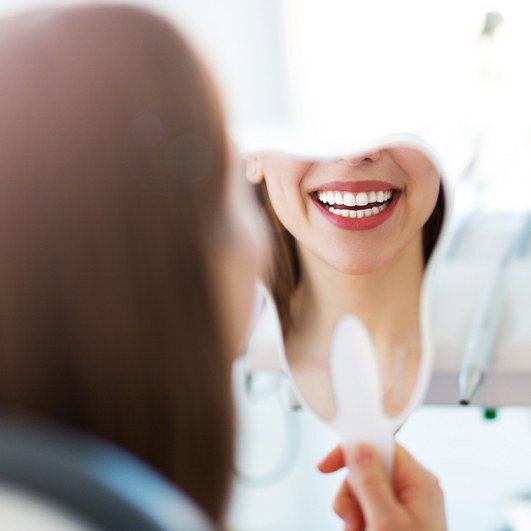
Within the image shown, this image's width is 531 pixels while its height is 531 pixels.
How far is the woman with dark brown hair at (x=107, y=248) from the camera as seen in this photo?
39cm

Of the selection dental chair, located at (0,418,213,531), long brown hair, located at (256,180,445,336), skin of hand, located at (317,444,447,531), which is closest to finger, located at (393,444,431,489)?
skin of hand, located at (317,444,447,531)

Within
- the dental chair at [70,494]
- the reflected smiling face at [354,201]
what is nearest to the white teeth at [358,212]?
the reflected smiling face at [354,201]

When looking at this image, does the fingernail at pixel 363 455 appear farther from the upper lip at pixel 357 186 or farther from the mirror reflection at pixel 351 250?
the upper lip at pixel 357 186

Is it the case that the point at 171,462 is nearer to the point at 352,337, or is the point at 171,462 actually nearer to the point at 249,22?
the point at 352,337

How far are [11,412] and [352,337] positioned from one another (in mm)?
259

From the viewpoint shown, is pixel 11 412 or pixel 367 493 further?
pixel 367 493

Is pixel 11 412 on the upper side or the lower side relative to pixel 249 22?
lower

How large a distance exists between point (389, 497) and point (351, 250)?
189mm

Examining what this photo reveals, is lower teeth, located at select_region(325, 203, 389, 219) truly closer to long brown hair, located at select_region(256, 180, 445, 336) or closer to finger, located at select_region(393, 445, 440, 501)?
long brown hair, located at select_region(256, 180, 445, 336)

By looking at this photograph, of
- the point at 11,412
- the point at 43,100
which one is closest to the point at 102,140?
the point at 43,100

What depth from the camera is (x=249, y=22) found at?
0.59 meters

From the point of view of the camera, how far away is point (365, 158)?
50 centimetres

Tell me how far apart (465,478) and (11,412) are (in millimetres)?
337

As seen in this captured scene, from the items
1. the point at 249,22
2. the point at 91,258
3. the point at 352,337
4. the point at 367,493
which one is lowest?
the point at 367,493
